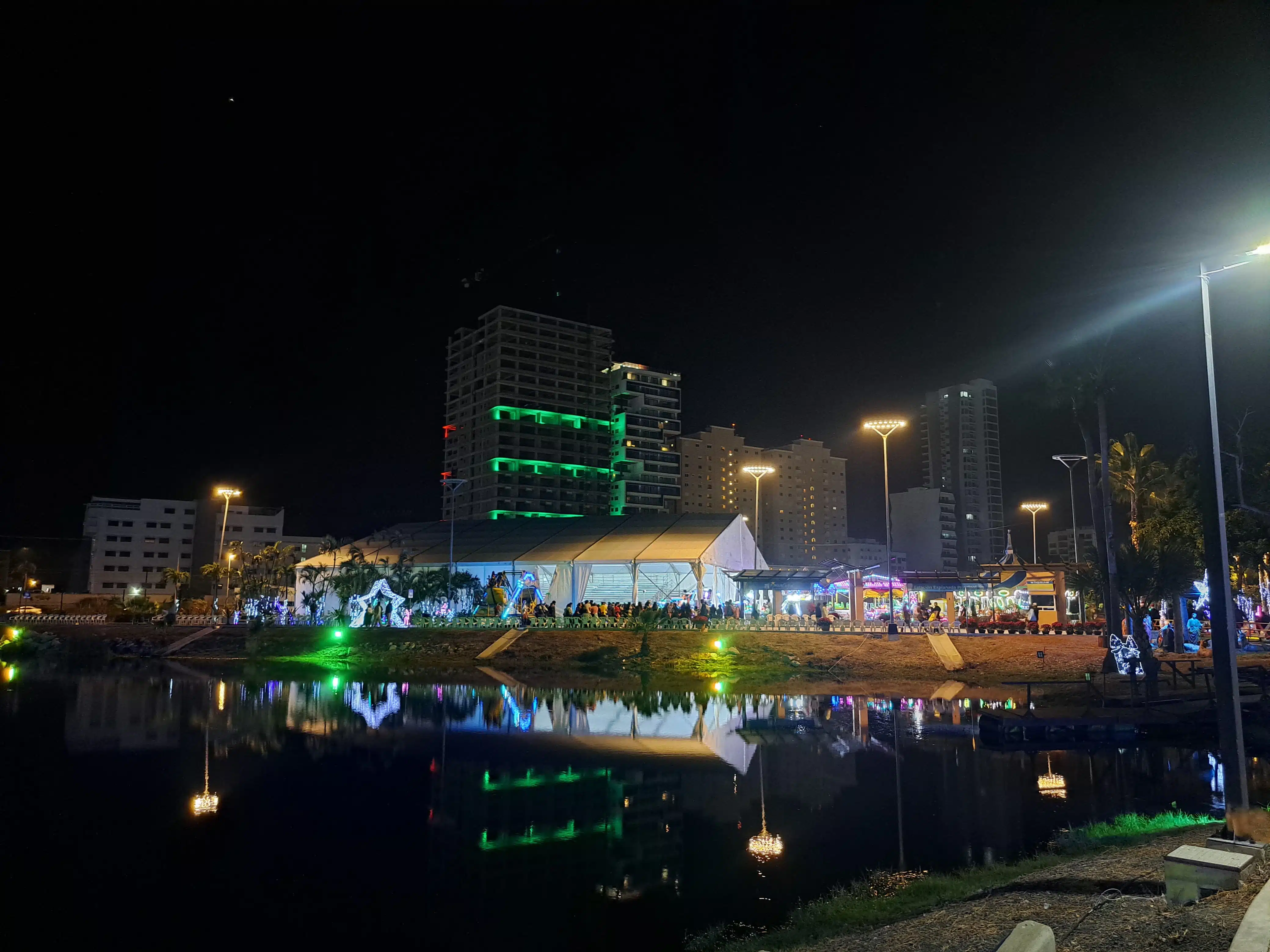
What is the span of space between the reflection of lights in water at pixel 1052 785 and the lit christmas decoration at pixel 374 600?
3941cm

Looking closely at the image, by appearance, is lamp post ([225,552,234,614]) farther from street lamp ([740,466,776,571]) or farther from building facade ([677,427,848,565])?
building facade ([677,427,848,565])

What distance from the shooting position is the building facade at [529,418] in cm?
11269

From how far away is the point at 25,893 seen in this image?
442 inches

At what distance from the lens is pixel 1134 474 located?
44531mm

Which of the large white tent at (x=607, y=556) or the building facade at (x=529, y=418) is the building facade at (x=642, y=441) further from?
the large white tent at (x=607, y=556)

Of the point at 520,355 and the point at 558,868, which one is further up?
the point at 520,355

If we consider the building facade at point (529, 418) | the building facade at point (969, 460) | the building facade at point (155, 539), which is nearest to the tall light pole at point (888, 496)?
the building facade at point (529, 418)

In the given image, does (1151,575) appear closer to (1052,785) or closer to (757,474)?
(1052,785)

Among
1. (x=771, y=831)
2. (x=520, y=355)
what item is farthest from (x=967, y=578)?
(x=520, y=355)

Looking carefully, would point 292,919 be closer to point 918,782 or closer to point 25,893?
point 25,893

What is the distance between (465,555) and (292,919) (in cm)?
4387

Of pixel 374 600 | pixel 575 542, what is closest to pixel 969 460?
pixel 575 542

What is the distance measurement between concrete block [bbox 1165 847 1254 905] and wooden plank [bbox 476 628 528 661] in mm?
37195

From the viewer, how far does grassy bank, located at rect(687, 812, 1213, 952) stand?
915 cm
